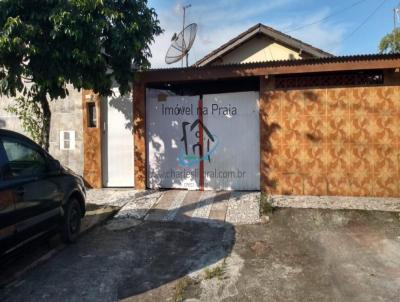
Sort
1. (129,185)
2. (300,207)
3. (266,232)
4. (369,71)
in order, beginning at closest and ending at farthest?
1. (266,232)
2. (300,207)
3. (369,71)
4. (129,185)

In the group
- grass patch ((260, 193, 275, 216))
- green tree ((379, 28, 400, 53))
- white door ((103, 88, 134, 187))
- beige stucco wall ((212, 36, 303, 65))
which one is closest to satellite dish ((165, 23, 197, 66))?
white door ((103, 88, 134, 187))

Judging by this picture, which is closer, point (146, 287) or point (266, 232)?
point (146, 287)

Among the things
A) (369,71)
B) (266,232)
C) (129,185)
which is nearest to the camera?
(266,232)

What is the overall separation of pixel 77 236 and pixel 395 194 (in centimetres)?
612

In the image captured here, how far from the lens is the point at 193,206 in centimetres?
691

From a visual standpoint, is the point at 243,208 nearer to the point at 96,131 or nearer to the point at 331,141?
the point at 331,141

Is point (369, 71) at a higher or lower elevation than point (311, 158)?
higher

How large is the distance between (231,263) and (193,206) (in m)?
2.51

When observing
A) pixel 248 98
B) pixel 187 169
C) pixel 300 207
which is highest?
pixel 248 98

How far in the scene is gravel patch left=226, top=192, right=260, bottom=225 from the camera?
20.2ft

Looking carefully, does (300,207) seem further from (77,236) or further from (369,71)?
(77,236)

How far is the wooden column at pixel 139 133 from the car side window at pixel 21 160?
3475 millimetres

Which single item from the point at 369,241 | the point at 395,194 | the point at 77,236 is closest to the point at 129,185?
the point at 77,236

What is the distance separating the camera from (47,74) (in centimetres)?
576
